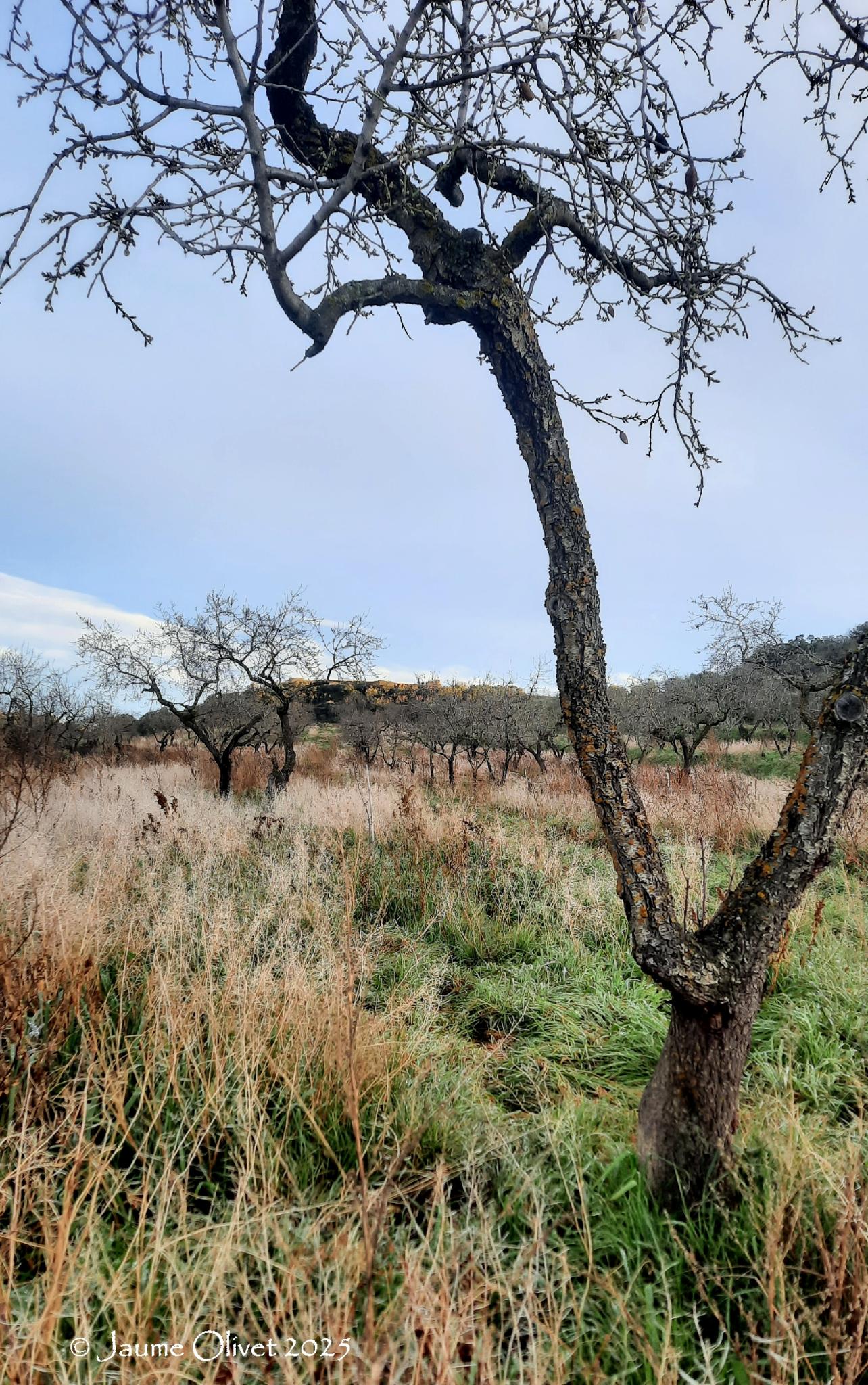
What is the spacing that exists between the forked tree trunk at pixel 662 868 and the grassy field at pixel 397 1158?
0.27m

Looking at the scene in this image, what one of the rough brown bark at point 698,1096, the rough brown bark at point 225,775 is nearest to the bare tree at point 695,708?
the rough brown bark at point 225,775

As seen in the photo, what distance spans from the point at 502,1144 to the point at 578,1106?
715mm

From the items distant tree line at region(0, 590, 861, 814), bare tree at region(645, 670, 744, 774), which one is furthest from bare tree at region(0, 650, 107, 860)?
bare tree at region(645, 670, 744, 774)

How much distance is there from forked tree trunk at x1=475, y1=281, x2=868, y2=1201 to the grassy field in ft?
0.89

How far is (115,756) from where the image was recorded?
21109 mm

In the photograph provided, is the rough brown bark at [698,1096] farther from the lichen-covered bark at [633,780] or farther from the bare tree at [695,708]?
the bare tree at [695,708]

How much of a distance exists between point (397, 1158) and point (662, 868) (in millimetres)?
1475

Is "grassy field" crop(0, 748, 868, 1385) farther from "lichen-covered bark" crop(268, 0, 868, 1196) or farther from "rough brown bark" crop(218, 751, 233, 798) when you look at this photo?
"rough brown bark" crop(218, 751, 233, 798)

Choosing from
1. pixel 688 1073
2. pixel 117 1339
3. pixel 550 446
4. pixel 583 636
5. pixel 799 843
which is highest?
pixel 550 446

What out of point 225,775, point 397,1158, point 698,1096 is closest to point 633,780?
point 698,1096

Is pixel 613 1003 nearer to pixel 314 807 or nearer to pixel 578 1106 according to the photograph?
pixel 578 1106

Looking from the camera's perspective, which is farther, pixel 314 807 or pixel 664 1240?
pixel 314 807

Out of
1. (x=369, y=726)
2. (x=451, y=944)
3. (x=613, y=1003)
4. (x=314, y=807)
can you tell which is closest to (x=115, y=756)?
(x=369, y=726)

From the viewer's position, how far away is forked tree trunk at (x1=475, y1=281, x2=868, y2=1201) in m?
2.03
